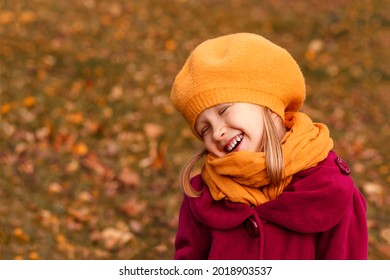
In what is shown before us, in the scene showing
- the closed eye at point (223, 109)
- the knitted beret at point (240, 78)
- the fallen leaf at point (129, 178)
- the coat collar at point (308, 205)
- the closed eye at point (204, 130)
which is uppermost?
the knitted beret at point (240, 78)

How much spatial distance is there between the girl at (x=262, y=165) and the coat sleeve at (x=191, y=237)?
0.11m

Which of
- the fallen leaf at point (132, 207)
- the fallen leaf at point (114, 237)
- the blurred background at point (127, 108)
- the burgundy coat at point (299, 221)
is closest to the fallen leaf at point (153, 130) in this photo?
the blurred background at point (127, 108)

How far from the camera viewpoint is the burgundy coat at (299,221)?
2.32m

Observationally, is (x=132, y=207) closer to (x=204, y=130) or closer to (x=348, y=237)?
(x=204, y=130)

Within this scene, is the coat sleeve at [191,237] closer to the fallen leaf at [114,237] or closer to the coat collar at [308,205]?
the coat collar at [308,205]

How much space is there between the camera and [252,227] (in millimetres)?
2359

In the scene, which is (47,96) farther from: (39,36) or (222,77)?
(222,77)

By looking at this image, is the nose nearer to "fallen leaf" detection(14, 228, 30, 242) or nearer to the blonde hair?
the blonde hair
